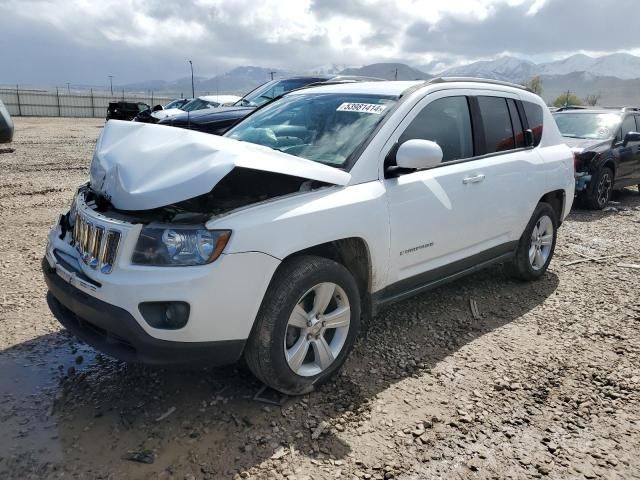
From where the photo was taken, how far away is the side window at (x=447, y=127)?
3.60 metres

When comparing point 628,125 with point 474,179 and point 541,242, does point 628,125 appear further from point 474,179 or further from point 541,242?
point 474,179

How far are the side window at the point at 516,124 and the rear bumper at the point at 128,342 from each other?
3.17 m

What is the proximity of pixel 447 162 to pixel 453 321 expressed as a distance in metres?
1.26

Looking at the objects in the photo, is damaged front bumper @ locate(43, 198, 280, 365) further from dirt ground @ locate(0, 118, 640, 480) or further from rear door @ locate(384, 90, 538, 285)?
rear door @ locate(384, 90, 538, 285)

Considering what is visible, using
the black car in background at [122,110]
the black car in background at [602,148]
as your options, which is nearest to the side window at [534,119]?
the black car in background at [602,148]

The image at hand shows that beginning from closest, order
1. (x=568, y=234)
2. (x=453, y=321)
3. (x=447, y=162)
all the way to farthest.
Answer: (x=447, y=162) < (x=453, y=321) < (x=568, y=234)

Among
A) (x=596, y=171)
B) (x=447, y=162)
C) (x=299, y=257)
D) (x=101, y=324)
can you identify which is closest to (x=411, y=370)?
(x=299, y=257)

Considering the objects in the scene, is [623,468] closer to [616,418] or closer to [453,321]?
[616,418]

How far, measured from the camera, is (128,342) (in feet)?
8.44

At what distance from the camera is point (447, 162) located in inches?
149

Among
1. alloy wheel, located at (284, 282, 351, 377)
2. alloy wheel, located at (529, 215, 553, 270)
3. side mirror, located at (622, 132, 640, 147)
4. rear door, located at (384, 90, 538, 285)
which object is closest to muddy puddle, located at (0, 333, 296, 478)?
alloy wheel, located at (284, 282, 351, 377)

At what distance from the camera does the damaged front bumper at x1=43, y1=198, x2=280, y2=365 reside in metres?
2.47

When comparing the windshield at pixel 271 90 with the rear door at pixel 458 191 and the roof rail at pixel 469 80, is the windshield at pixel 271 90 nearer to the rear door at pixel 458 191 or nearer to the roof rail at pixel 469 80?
the roof rail at pixel 469 80

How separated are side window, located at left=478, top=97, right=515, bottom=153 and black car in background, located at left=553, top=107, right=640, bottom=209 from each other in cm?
485
